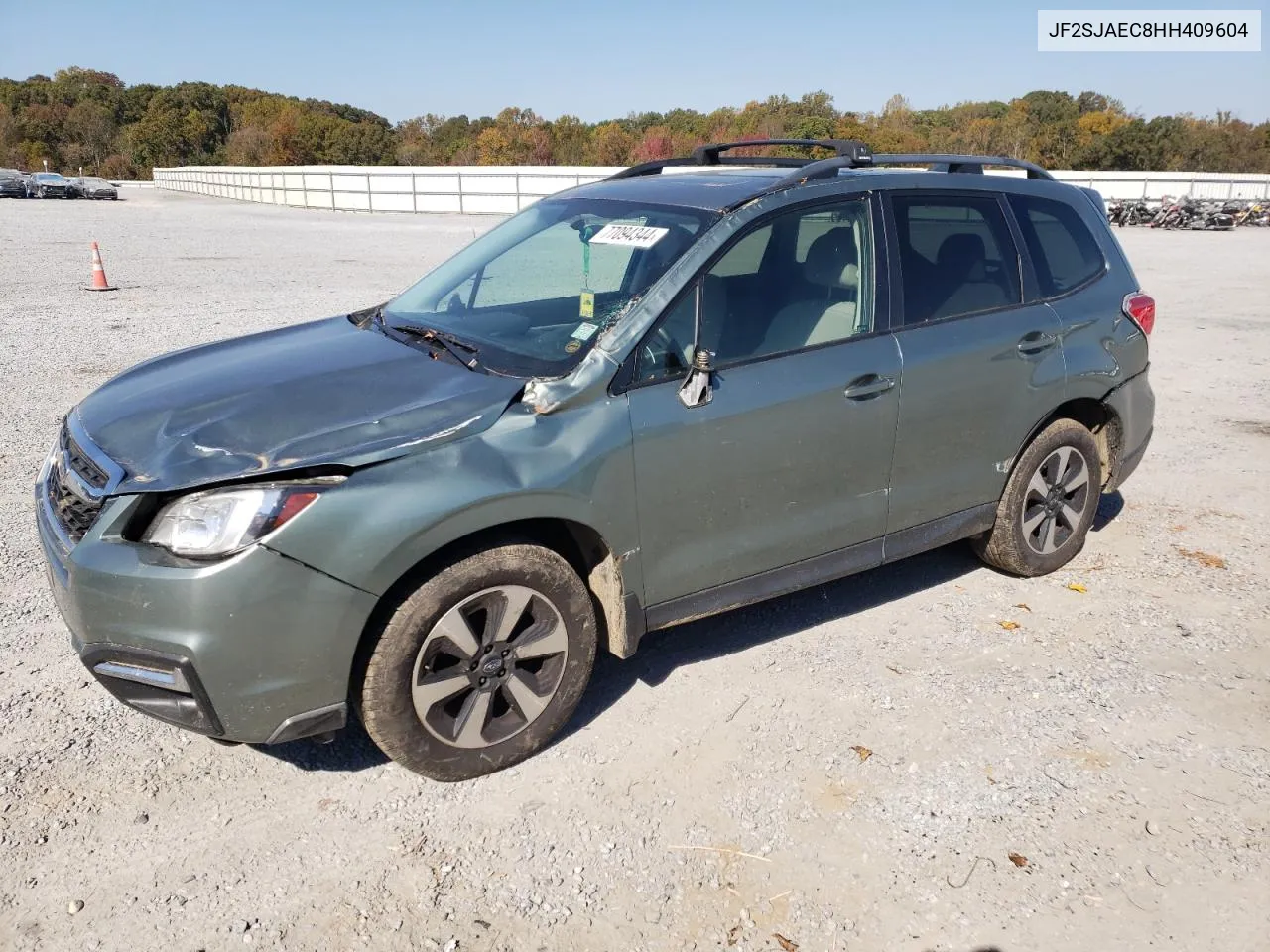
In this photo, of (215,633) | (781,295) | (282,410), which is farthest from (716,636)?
(215,633)

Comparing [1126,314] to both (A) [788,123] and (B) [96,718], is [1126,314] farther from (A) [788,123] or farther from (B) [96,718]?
(A) [788,123]

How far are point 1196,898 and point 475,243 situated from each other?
147 inches

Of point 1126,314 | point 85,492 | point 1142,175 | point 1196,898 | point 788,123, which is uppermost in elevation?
point 788,123

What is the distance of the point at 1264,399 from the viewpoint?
8523 millimetres

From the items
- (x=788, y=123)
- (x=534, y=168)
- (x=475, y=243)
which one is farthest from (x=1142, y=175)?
(x=475, y=243)

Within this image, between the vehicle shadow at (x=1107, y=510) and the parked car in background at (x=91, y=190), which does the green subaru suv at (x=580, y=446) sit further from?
the parked car in background at (x=91, y=190)

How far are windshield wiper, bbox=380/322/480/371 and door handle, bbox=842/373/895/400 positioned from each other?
1.41 meters

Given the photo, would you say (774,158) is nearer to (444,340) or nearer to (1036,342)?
(1036,342)

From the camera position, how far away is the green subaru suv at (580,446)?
275 centimetres

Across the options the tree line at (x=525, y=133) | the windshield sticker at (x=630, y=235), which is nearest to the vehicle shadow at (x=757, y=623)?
the windshield sticker at (x=630, y=235)

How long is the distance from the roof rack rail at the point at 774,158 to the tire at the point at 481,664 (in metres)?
2.10

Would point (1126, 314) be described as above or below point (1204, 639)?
above

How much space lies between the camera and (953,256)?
421cm

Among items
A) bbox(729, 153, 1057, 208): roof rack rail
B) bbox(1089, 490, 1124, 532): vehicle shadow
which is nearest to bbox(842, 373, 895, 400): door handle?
bbox(729, 153, 1057, 208): roof rack rail
